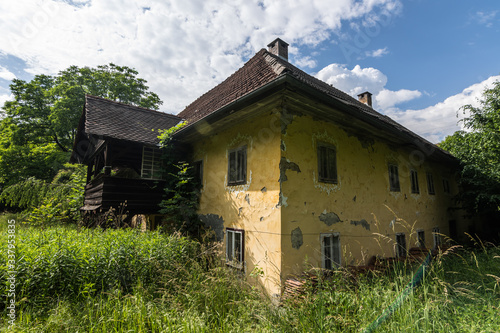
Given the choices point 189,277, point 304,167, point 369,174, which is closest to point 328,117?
point 304,167

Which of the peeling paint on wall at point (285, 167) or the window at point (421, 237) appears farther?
the window at point (421, 237)

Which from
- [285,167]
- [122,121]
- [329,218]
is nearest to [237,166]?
[285,167]

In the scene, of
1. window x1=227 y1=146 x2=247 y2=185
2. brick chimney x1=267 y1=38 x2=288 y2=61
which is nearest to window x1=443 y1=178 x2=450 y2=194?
brick chimney x1=267 y1=38 x2=288 y2=61

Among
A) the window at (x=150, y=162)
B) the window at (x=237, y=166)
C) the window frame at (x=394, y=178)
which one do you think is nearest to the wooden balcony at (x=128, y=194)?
the window at (x=150, y=162)

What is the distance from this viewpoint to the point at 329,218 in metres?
5.26

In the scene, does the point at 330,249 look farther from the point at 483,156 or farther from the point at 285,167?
the point at 483,156

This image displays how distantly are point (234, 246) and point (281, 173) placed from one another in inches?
90.2

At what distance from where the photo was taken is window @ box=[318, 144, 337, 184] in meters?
5.39

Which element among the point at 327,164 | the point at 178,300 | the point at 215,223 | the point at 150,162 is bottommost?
the point at 178,300

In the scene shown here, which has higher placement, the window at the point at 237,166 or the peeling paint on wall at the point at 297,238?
the window at the point at 237,166

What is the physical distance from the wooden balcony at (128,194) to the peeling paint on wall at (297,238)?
465cm

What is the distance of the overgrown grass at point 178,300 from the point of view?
2.66 metres

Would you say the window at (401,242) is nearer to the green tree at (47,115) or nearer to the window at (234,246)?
the window at (234,246)

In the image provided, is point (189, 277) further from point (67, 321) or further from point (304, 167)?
point (304, 167)
